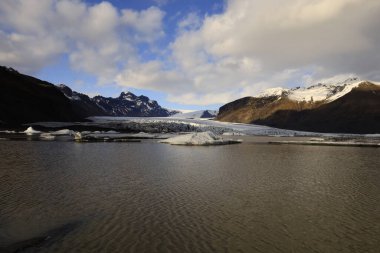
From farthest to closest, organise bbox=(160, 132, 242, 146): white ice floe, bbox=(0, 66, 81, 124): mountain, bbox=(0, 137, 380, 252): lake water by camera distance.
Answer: bbox=(0, 66, 81, 124): mountain
bbox=(160, 132, 242, 146): white ice floe
bbox=(0, 137, 380, 252): lake water

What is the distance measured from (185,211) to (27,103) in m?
134

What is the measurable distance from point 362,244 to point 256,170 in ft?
52.1

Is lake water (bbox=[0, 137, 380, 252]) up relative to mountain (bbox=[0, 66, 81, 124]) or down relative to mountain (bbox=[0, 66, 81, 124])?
down

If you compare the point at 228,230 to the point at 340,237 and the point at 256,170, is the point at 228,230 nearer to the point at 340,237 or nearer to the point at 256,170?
the point at 340,237

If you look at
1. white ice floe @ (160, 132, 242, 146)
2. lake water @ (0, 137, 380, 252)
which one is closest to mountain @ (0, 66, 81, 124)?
white ice floe @ (160, 132, 242, 146)

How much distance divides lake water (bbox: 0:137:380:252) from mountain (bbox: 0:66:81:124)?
102m

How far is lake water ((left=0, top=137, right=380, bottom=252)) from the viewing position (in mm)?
11062

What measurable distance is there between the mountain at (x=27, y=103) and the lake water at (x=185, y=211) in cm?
10216

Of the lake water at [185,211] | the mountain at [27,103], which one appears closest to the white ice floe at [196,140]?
the lake water at [185,211]

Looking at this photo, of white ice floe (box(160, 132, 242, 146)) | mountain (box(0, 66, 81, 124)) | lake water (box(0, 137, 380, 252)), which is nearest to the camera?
lake water (box(0, 137, 380, 252))

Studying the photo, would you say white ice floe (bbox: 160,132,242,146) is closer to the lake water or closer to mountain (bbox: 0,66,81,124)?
the lake water

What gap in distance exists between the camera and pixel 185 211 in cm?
1477

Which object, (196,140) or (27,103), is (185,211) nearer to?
(196,140)

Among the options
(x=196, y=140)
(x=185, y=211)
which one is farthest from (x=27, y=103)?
(x=185, y=211)
